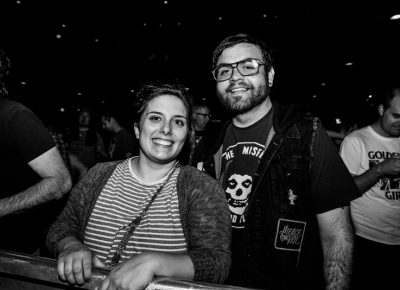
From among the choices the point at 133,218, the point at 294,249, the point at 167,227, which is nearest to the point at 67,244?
the point at 133,218

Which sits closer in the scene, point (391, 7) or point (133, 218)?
point (133, 218)

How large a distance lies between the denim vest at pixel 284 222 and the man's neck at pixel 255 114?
1.03 feet

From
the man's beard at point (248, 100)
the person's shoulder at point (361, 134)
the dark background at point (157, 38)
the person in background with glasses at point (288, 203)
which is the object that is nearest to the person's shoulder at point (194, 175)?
the person in background with glasses at point (288, 203)

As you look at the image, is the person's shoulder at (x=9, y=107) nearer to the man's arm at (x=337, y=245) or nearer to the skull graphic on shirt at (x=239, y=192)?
the skull graphic on shirt at (x=239, y=192)

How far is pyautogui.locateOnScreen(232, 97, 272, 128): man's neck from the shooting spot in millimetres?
2082

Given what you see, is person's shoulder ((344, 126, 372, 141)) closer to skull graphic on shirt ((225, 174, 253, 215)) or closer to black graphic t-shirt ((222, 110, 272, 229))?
black graphic t-shirt ((222, 110, 272, 229))

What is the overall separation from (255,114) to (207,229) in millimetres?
1056

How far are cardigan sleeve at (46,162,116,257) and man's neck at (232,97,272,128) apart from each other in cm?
107

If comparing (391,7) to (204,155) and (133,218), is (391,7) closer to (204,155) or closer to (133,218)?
(204,155)

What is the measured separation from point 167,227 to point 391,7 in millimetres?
7617

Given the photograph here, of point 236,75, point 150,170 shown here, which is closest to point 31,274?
point 150,170

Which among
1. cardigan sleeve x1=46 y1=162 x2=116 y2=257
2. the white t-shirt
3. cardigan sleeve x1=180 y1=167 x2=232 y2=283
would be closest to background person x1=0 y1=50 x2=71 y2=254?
cardigan sleeve x1=46 y1=162 x2=116 y2=257

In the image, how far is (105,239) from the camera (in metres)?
1.49

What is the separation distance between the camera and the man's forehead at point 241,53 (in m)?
2.12
